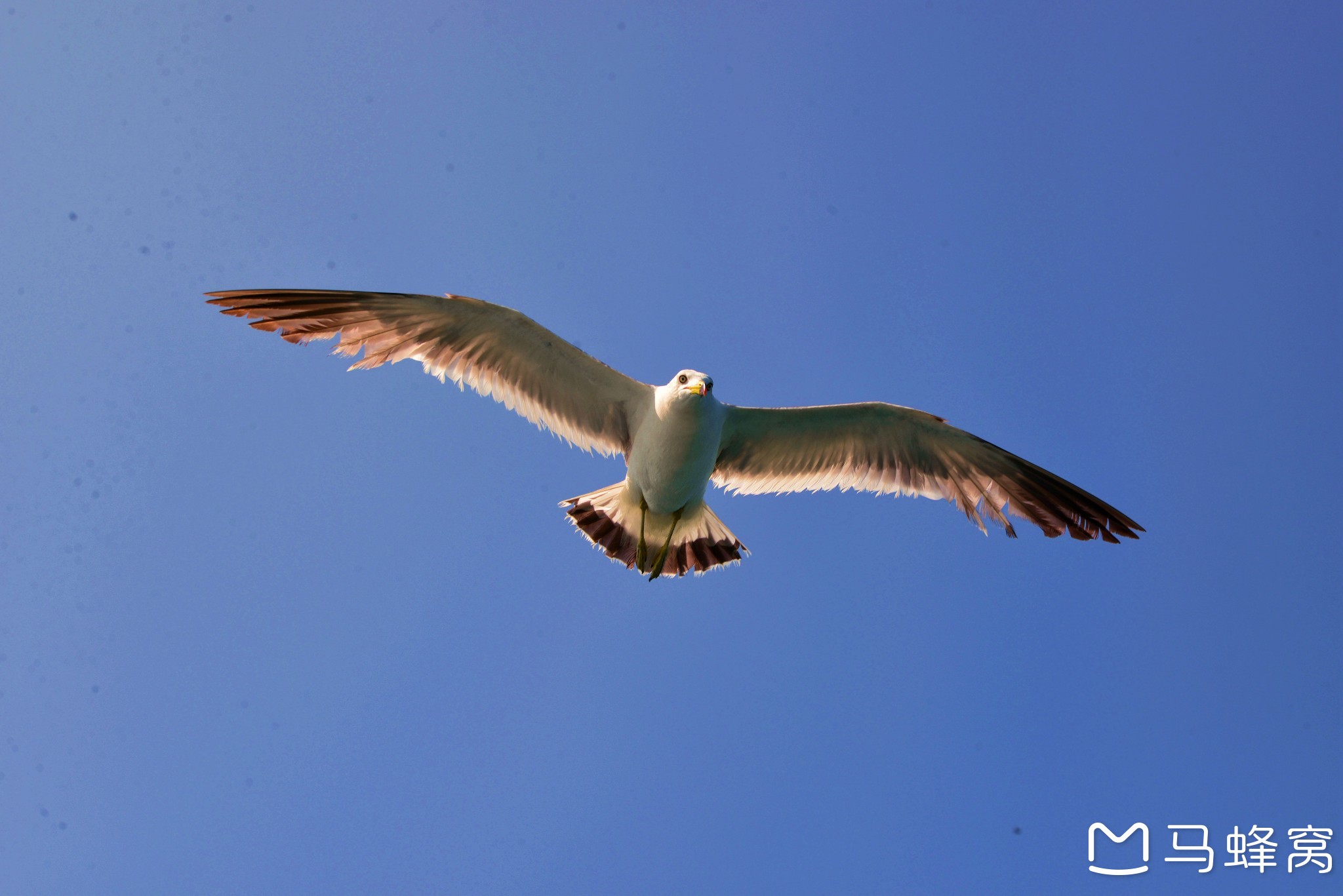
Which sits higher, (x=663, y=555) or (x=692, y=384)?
(x=692, y=384)

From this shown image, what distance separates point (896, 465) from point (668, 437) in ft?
7.53

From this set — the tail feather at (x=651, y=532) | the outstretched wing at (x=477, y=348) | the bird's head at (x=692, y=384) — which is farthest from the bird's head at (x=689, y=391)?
the tail feather at (x=651, y=532)

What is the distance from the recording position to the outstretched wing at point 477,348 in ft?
28.2

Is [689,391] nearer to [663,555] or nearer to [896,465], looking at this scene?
[663,555]

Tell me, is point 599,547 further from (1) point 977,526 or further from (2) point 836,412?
(1) point 977,526

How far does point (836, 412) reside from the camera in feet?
30.5

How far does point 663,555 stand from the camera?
9.62 metres

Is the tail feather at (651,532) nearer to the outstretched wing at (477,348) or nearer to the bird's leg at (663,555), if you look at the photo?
the bird's leg at (663,555)

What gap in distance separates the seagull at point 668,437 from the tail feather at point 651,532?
0.4 inches

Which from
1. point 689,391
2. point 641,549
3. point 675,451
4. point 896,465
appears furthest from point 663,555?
point 896,465

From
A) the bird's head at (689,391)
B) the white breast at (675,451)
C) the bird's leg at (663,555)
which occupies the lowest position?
the bird's leg at (663,555)

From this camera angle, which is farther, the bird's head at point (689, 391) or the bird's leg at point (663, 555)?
the bird's leg at point (663, 555)

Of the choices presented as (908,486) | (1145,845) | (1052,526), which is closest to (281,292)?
(908,486)

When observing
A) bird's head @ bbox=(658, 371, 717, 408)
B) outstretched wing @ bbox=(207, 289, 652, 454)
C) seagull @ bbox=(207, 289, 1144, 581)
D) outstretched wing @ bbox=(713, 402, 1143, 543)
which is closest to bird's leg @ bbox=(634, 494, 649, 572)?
seagull @ bbox=(207, 289, 1144, 581)
